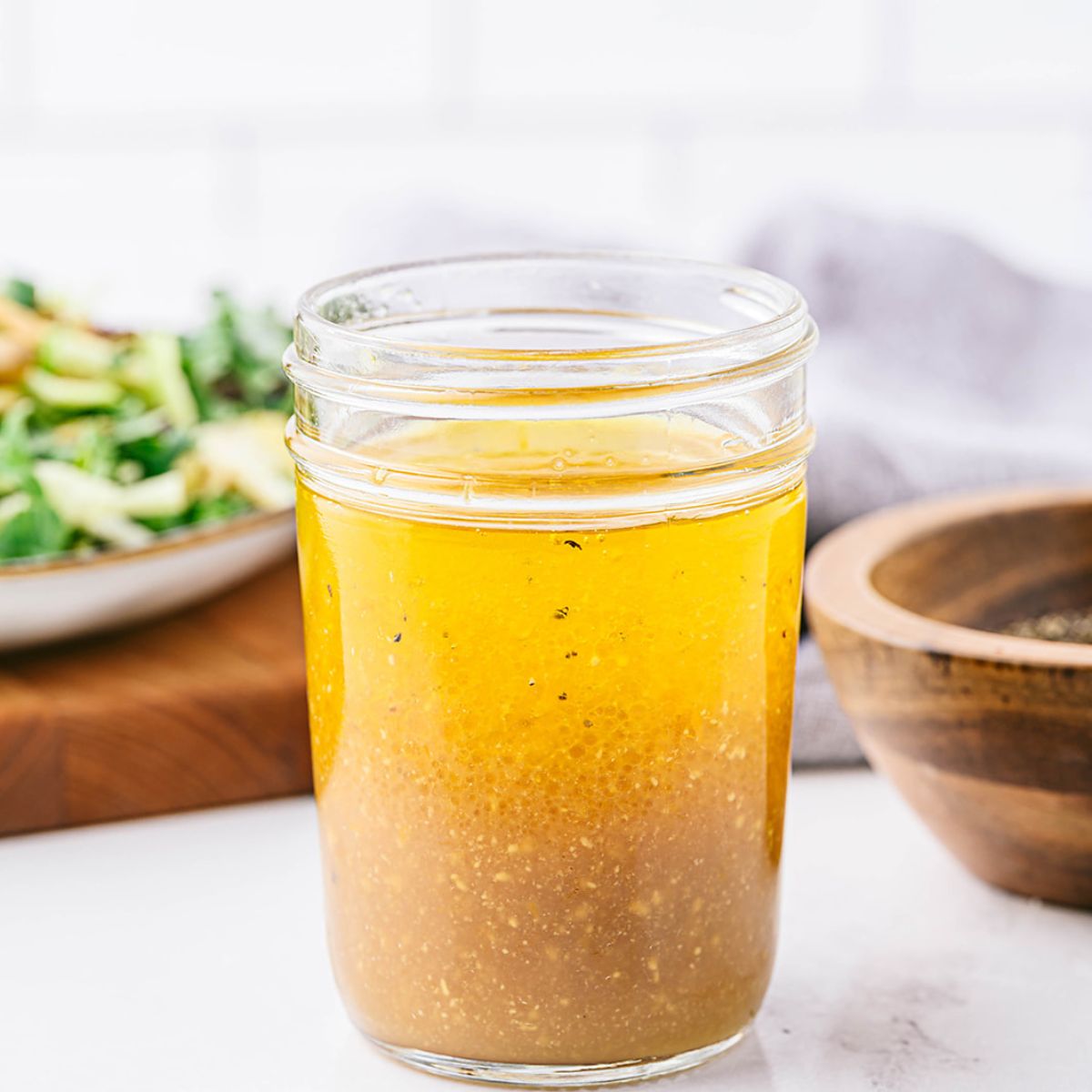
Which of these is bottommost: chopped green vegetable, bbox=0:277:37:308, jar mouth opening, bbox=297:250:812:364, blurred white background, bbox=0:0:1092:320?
blurred white background, bbox=0:0:1092:320

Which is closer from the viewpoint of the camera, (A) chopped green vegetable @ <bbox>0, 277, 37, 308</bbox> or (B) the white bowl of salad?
(B) the white bowl of salad

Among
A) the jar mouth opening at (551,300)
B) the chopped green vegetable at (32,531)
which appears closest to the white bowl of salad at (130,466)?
the chopped green vegetable at (32,531)

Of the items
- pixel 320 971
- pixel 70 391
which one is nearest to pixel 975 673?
pixel 320 971

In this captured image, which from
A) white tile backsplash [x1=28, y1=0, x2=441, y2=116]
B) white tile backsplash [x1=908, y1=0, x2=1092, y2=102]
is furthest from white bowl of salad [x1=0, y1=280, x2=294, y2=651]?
white tile backsplash [x1=908, y1=0, x2=1092, y2=102]

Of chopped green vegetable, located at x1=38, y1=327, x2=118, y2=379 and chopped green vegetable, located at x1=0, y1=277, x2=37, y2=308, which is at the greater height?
chopped green vegetable, located at x1=0, y1=277, x2=37, y2=308

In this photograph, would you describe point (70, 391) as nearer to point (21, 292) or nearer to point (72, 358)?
point (72, 358)

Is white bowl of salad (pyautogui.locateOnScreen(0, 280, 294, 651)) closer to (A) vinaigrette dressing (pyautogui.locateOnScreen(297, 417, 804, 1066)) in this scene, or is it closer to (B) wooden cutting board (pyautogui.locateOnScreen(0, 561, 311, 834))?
(B) wooden cutting board (pyautogui.locateOnScreen(0, 561, 311, 834))

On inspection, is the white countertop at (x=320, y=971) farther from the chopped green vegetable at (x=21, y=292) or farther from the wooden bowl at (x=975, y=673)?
the chopped green vegetable at (x=21, y=292)
